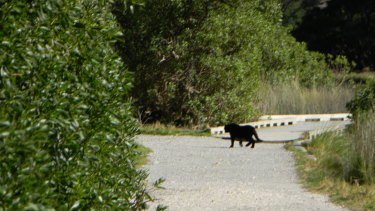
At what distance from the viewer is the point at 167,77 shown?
19.6m

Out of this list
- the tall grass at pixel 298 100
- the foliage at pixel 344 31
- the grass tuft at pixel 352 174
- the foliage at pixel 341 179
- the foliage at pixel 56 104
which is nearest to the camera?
the foliage at pixel 56 104

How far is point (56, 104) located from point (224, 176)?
7.57m

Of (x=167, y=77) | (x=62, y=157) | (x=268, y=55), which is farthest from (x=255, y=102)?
(x=62, y=157)

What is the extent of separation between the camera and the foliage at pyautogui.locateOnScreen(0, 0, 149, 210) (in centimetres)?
332

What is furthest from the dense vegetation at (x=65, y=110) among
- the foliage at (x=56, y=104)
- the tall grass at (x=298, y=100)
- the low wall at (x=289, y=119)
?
the tall grass at (x=298, y=100)

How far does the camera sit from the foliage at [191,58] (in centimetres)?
1927

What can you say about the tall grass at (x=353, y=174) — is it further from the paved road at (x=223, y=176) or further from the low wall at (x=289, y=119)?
the low wall at (x=289, y=119)

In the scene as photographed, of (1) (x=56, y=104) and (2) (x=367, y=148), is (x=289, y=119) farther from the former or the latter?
(1) (x=56, y=104)

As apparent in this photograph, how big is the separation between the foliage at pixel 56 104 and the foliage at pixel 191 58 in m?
13.8

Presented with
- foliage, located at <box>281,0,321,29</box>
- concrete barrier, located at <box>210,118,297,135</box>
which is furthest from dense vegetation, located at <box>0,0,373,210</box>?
foliage, located at <box>281,0,321,29</box>

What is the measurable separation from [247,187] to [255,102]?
12390mm

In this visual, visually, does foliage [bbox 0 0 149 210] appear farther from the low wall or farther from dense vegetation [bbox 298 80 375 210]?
the low wall

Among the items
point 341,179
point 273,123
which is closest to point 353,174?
point 341,179

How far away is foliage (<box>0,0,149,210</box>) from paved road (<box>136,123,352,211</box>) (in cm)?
240
